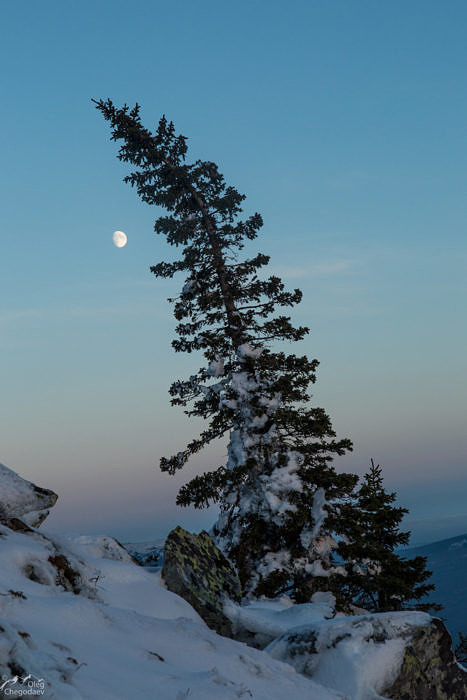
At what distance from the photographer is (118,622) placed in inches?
212

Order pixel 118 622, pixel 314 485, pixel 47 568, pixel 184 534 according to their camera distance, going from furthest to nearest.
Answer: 1. pixel 314 485
2. pixel 184 534
3. pixel 47 568
4. pixel 118 622

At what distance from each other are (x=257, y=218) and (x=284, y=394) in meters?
8.46

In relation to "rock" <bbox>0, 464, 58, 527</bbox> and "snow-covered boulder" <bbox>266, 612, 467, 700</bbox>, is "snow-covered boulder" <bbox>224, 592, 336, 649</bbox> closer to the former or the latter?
"snow-covered boulder" <bbox>266, 612, 467, 700</bbox>

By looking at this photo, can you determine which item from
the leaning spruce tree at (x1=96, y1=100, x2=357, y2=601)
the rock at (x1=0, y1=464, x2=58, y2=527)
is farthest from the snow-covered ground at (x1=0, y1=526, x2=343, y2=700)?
the leaning spruce tree at (x1=96, y1=100, x2=357, y2=601)

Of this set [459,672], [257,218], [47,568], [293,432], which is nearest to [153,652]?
[47,568]

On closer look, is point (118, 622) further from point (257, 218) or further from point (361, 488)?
point (257, 218)

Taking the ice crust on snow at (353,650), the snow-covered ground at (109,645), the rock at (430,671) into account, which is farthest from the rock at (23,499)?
the rock at (430,671)

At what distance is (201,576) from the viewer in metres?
9.32

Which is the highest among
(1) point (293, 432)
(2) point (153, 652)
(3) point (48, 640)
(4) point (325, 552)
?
(1) point (293, 432)

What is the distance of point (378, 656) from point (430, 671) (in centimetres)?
97

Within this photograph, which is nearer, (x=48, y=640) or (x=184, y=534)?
(x=48, y=640)

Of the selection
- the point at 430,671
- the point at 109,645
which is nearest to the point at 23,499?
the point at 109,645

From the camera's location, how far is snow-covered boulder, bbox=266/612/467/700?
7.03 m

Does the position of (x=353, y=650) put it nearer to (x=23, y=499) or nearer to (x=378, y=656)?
(x=378, y=656)
